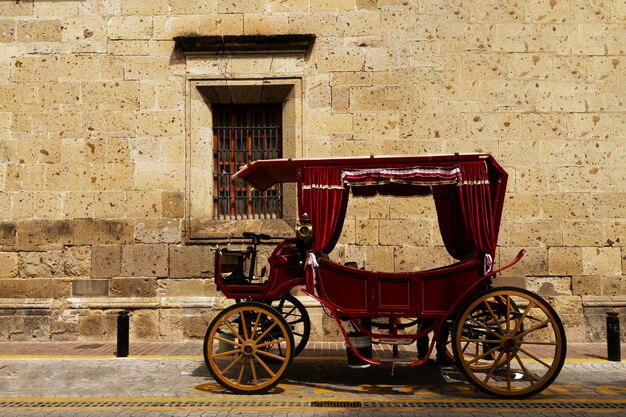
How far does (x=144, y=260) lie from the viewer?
9125mm

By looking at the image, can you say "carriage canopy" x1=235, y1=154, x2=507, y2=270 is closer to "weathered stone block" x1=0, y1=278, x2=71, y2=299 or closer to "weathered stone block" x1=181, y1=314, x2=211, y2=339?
"weathered stone block" x1=181, y1=314, x2=211, y2=339

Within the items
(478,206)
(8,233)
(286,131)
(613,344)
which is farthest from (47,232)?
(613,344)

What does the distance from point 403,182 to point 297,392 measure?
258cm

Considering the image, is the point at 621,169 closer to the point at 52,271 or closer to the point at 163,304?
the point at 163,304

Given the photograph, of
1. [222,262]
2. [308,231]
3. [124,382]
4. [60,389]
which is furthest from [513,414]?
[60,389]

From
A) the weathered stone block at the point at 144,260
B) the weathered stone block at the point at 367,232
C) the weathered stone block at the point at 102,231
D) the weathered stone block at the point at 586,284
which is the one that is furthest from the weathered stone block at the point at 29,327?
the weathered stone block at the point at 586,284

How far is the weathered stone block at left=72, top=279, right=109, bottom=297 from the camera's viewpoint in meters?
9.06

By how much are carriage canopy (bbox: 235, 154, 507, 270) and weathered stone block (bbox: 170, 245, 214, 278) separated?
3.44m

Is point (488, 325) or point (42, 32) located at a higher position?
point (42, 32)

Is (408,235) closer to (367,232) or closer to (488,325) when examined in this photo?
(367,232)

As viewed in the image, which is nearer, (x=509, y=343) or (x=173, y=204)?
(x=509, y=343)

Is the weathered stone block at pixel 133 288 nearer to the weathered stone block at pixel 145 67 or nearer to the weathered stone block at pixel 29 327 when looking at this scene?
Answer: the weathered stone block at pixel 29 327

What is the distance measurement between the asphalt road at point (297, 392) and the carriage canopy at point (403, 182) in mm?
1516

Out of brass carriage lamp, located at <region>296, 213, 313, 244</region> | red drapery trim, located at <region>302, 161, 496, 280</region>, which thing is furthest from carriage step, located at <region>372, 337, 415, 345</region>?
brass carriage lamp, located at <region>296, 213, 313, 244</region>
